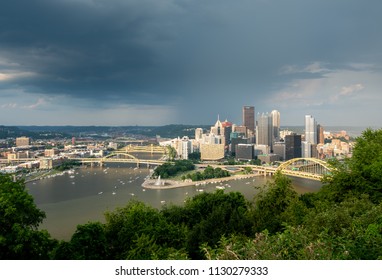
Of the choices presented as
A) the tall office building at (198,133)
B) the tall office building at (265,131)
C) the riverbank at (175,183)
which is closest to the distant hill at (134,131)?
the tall office building at (198,133)

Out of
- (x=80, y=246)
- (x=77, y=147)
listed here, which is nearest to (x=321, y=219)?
(x=80, y=246)

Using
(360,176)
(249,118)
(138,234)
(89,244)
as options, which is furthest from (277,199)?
(249,118)

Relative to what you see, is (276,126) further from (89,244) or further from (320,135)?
(89,244)

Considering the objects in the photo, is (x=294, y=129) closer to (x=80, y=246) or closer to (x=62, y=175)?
(x=62, y=175)

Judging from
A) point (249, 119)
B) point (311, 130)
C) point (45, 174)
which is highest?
point (249, 119)

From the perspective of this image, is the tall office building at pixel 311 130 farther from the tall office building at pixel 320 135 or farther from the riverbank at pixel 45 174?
the riverbank at pixel 45 174
